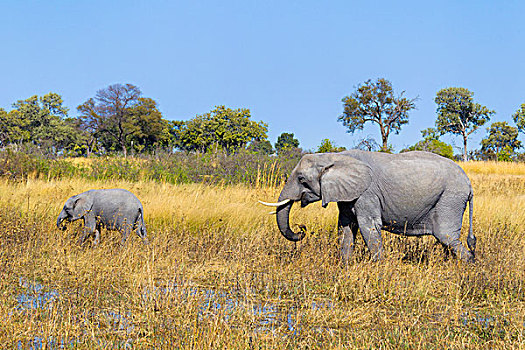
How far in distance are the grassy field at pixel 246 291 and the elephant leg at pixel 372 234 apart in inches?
5.4

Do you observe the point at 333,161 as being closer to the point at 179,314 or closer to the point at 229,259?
the point at 229,259

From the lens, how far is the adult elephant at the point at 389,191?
5.94m

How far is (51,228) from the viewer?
8.55 m

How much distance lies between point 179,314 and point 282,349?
123 cm

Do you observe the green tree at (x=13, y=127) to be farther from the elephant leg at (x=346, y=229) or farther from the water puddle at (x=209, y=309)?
the elephant leg at (x=346, y=229)

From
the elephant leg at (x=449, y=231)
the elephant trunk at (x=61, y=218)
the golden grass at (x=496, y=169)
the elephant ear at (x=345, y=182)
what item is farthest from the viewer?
the golden grass at (x=496, y=169)

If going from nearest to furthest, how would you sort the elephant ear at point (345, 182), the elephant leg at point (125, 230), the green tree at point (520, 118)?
1. the elephant ear at point (345, 182)
2. the elephant leg at point (125, 230)
3. the green tree at point (520, 118)

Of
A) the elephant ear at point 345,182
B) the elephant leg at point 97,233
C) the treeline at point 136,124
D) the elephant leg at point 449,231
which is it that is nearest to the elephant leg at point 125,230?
the elephant leg at point 97,233

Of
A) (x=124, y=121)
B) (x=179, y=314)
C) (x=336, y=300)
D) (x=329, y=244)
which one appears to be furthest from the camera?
(x=124, y=121)

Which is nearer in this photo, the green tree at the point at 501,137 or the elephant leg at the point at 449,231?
the elephant leg at the point at 449,231

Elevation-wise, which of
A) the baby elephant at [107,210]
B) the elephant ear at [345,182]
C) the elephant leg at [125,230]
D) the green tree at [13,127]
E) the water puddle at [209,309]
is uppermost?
the green tree at [13,127]

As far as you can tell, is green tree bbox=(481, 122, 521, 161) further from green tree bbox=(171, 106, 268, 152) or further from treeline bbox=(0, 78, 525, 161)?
green tree bbox=(171, 106, 268, 152)

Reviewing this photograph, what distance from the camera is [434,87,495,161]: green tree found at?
59894 millimetres

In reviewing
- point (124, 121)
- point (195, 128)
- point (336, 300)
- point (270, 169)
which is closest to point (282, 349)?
point (336, 300)
